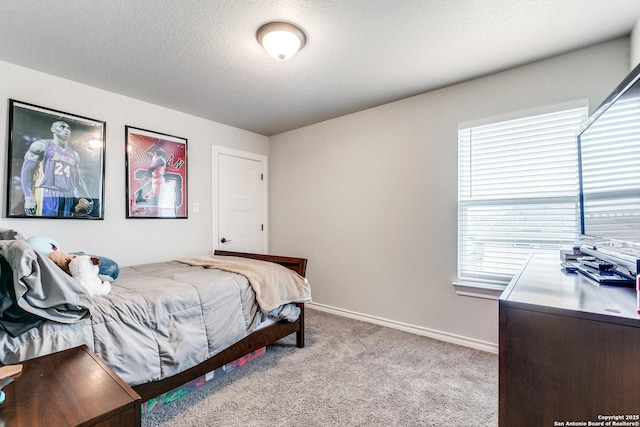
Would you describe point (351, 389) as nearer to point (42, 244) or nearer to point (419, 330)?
point (419, 330)

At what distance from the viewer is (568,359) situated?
0.75 meters

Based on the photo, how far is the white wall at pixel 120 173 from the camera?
7.37 feet

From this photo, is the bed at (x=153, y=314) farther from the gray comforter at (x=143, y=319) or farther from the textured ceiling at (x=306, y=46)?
the textured ceiling at (x=306, y=46)

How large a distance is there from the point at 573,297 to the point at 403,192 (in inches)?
81.7

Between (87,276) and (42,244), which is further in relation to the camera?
(42,244)

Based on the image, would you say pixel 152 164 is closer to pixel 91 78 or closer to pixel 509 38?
pixel 91 78

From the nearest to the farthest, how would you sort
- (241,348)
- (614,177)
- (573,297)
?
(573,297) < (614,177) < (241,348)

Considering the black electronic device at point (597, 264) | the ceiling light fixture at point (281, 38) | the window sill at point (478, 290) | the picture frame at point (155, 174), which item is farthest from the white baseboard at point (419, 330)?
the ceiling light fixture at point (281, 38)

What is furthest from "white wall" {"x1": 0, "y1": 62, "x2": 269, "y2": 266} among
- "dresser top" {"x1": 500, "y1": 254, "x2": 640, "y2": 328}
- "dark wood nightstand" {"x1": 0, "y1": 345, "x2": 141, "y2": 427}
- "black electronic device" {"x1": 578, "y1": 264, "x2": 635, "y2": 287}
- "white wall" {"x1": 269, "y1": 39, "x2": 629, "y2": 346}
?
"black electronic device" {"x1": 578, "y1": 264, "x2": 635, "y2": 287}

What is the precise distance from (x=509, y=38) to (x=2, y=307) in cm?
310

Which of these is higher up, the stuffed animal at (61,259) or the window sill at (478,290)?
the stuffed animal at (61,259)

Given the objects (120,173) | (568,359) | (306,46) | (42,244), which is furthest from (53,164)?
→ (568,359)

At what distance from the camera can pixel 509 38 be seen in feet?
6.28

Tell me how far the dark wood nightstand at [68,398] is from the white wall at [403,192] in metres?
2.47
